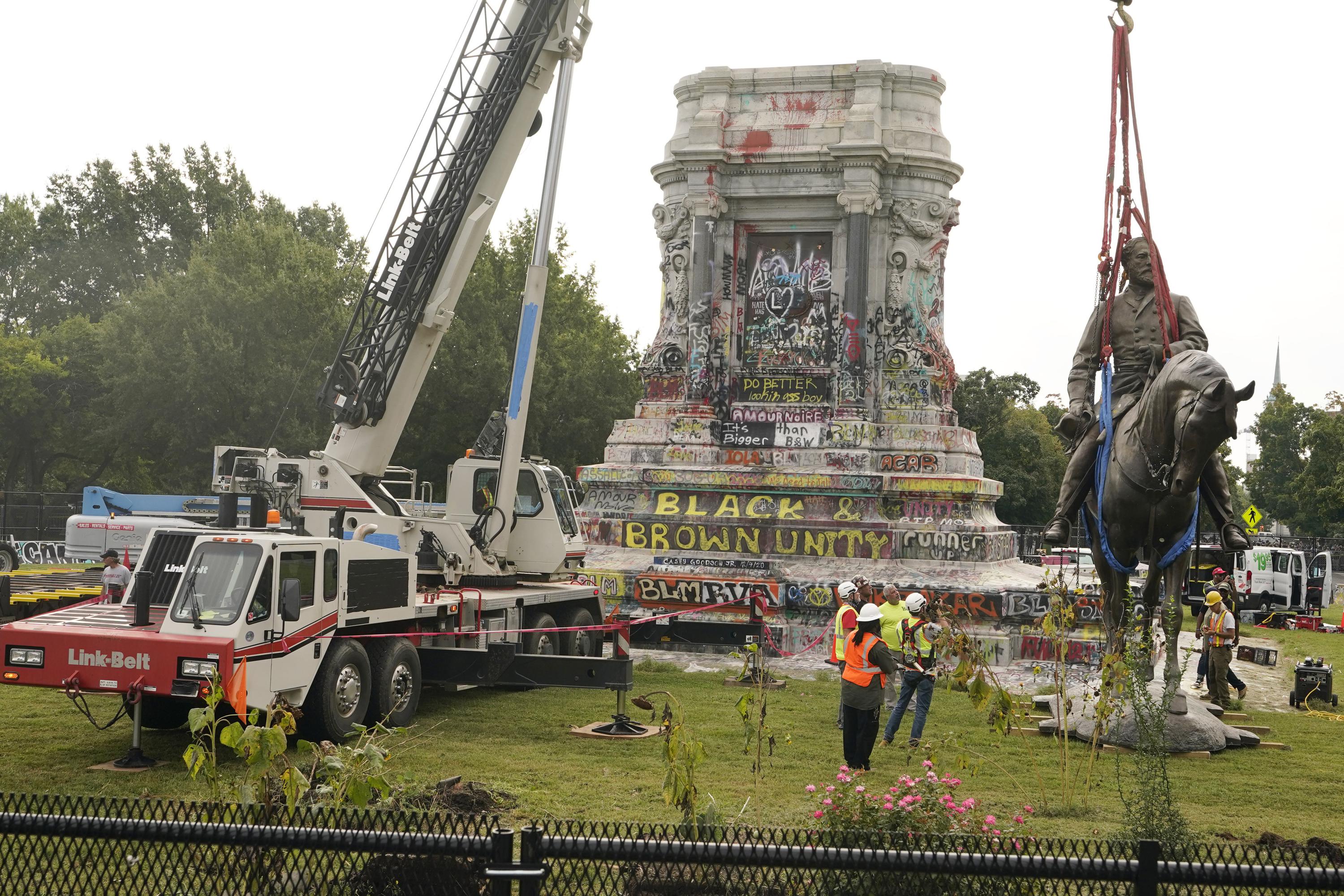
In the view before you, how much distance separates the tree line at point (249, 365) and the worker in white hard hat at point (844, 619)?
27639mm

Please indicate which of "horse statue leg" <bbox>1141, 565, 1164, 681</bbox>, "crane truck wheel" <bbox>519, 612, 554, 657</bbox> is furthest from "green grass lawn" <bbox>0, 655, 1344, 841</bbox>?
"horse statue leg" <bbox>1141, 565, 1164, 681</bbox>

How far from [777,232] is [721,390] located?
354 cm

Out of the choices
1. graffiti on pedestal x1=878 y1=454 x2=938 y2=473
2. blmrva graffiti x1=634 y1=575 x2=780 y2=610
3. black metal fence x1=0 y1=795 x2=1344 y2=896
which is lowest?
blmrva graffiti x1=634 y1=575 x2=780 y2=610

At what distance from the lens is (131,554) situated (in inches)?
1145

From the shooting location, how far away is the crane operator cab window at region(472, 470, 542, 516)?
65.0 feet

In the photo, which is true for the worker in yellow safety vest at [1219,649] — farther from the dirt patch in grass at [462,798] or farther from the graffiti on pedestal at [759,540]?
the dirt patch in grass at [462,798]

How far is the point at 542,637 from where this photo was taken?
60.4 feet

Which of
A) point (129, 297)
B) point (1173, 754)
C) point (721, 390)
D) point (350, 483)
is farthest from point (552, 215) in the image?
point (129, 297)

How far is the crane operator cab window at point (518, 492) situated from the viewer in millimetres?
19797

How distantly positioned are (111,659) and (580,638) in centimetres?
862

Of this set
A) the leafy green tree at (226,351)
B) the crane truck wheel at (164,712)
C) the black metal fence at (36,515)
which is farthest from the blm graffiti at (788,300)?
the black metal fence at (36,515)

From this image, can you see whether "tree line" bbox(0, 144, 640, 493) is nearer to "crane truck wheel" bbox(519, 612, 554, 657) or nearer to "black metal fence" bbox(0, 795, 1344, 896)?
"crane truck wheel" bbox(519, 612, 554, 657)

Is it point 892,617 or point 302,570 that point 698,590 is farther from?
point 302,570

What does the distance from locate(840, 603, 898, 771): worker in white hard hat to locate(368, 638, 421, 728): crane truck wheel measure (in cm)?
489
